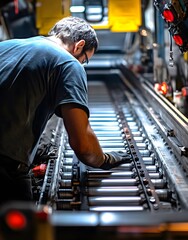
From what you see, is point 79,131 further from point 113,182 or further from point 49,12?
point 49,12

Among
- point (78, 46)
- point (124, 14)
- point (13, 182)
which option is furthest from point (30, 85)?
point (124, 14)

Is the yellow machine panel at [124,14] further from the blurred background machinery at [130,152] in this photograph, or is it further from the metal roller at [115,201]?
the metal roller at [115,201]

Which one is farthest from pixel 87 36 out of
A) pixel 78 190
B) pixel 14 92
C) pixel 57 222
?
pixel 57 222

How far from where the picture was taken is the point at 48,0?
8.38 m

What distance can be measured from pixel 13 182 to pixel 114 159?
1133 millimetres

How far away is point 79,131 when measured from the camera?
11.1ft

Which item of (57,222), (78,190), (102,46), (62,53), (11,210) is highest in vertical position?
(62,53)

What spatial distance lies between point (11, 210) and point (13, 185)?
1.85m

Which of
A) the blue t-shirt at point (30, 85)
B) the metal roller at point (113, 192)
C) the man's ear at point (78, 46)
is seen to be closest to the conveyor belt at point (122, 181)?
the metal roller at point (113, 192)

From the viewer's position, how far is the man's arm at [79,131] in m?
3.31

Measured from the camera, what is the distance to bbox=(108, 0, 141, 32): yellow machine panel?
829cm

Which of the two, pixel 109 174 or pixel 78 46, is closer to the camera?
pixel 78 46

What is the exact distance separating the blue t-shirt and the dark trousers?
11 cm

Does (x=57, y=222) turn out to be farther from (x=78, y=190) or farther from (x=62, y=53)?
(x=78, y=190)
